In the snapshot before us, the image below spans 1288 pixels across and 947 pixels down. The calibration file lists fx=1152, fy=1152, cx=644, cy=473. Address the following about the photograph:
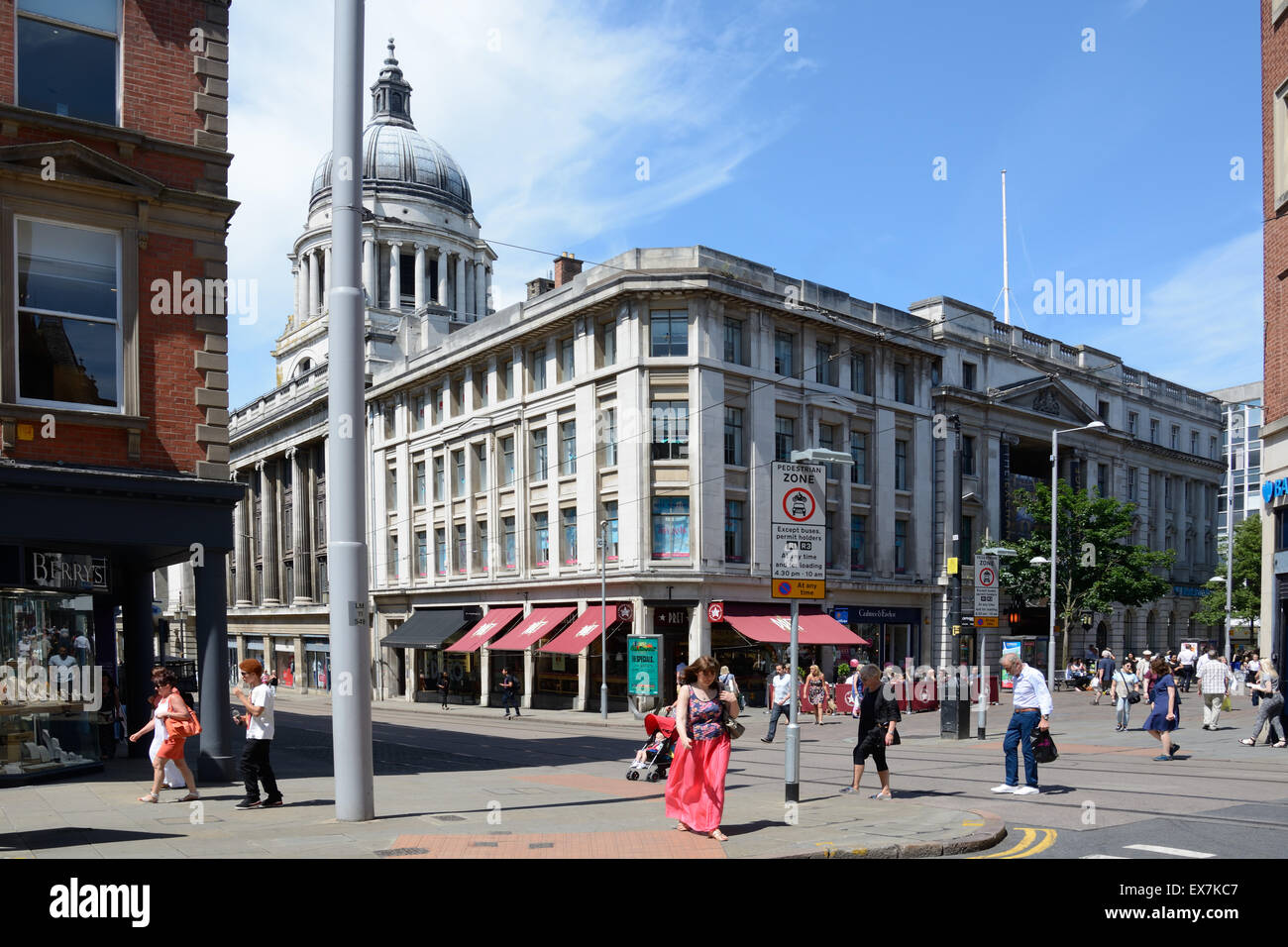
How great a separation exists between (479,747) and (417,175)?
7232 cm

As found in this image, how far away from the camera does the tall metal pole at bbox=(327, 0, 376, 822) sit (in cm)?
1140

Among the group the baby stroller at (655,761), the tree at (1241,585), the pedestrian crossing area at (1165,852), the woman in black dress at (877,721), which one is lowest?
the tree at (1241,585)

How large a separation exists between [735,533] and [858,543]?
6.93 meters

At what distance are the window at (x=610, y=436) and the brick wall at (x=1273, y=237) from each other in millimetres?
22003

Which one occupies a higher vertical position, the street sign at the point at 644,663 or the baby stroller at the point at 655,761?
the baby stroller at the point at 655,761

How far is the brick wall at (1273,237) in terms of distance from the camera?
2257 centimetres

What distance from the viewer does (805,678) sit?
3328 cm

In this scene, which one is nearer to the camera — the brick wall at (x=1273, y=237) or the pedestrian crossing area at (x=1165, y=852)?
the pedestrian crossing area at (x=1165, y=852)

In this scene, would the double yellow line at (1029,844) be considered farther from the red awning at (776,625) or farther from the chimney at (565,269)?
the chimney at (565,269)

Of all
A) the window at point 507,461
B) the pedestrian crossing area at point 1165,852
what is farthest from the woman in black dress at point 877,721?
the window at point 507,461

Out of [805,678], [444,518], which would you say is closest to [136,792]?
[805,678]

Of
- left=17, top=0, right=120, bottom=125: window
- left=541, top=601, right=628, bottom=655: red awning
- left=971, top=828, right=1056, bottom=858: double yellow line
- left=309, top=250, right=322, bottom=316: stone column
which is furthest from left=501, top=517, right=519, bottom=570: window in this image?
left=309, top=250, right=322, bottom=316: stone column

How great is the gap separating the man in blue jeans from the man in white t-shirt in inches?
341

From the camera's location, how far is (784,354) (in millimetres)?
43188
